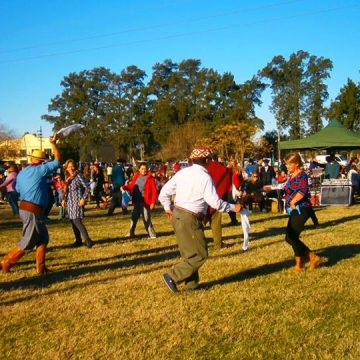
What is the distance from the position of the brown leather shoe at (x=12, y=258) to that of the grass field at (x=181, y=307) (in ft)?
0.69

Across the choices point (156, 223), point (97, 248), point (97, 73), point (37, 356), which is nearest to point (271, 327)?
point (37, 356)

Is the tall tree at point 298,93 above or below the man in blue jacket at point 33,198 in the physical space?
above

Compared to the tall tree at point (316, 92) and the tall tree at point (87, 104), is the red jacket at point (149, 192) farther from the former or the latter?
the tall tree at point (87, 104)

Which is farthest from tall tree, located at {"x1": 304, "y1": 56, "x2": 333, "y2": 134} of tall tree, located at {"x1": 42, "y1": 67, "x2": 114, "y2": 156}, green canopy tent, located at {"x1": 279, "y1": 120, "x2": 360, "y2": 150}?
green canopy tent, located at {"x1": 279, "y1": 120, "x2": 360, "y2": 150}

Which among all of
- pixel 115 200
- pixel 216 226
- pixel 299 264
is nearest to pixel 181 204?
pixel 299 264

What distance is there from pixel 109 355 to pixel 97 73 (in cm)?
7475

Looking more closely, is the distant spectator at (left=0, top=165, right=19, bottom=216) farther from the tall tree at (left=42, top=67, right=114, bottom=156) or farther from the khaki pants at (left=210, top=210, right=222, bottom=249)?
the tall tree at (left=42, top=67, right=114, bottom=156)

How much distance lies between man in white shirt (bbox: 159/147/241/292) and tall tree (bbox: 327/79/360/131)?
43.5 meters

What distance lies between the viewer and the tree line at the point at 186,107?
61.2 meters

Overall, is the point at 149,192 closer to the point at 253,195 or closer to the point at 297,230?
the point at 297,230

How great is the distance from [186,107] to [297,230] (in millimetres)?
61146

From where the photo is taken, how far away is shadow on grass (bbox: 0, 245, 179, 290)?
709 cm

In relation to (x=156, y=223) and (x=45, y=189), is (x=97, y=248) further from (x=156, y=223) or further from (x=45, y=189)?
(x=156, y=223)

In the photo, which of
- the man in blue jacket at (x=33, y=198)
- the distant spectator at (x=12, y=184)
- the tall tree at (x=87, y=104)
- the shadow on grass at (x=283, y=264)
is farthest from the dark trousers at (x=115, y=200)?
the tall tree at (x=87, y=104)
